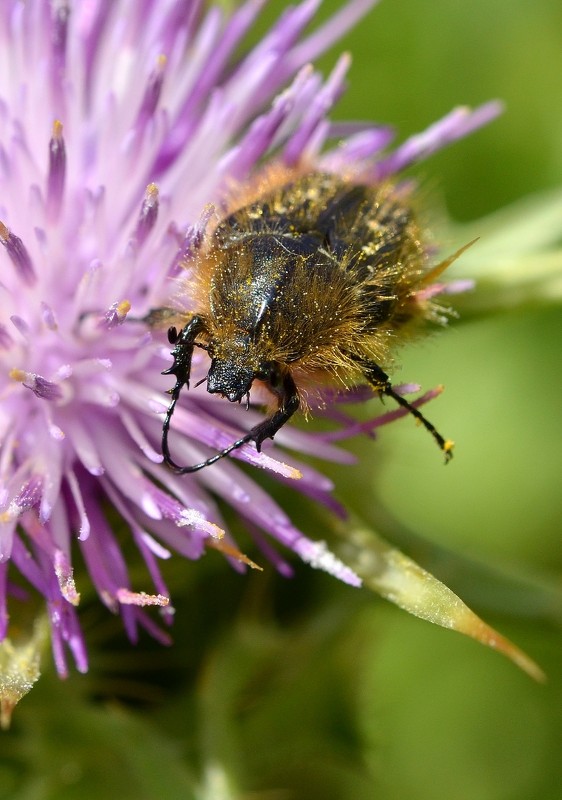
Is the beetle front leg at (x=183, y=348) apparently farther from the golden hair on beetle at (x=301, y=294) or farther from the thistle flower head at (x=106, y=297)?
the thistle flower head at (x=106, y=297)

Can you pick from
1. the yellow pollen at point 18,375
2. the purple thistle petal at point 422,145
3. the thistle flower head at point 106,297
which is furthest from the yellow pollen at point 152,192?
the purple thistle petal at point 422,145

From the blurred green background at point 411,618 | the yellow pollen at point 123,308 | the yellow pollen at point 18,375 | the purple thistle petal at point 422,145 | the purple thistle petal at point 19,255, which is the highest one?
the purple thistle petal at point 422,145

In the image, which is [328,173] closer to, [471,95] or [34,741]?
[34,741]

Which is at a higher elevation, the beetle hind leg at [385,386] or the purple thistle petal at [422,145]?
the purple thistle petal at [422,145]

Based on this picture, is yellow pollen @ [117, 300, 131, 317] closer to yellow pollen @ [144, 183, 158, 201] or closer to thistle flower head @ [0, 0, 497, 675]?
thistle flower head @ [0, 0, 497, 675]

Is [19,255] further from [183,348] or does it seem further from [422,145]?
[422,145]

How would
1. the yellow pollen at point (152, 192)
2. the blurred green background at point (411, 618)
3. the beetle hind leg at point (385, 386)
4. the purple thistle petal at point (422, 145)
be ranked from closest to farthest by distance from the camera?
the beetle hind leg at point (385, 386)
the yellow pollen at point (152, 192)
the blurred green background at point (411, 618)
the purple thistle petal at point (422, 145)
